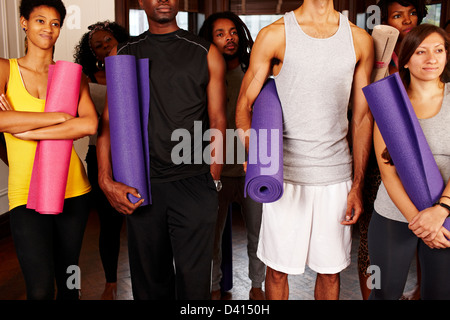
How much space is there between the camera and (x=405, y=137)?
151 cm

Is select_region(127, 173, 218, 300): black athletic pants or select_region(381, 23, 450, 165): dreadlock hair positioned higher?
select_region(381, 23, 450, 165): dreadlock hair

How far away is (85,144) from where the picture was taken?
4148mm

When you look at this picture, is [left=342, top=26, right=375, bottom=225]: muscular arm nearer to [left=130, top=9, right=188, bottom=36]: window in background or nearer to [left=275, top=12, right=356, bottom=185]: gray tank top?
[left=275, top=12, right=356, bottom=185]: gray tank top

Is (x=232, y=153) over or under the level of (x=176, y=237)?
over

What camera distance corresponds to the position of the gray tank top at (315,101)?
1.67 m

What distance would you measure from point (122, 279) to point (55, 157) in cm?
139

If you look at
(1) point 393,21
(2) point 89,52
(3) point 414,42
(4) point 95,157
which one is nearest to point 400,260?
(3) point 414,42

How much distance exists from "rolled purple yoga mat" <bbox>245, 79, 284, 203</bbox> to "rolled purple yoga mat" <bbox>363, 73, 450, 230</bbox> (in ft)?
1.07

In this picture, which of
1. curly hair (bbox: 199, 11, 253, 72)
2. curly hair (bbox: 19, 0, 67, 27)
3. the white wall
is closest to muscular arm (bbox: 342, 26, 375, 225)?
curly hair (bbox: 199, 11, 253, 72)

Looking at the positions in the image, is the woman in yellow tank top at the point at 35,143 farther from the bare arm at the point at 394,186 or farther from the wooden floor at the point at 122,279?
the bare arm at the point at 394,186

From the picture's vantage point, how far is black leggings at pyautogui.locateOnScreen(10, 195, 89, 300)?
1.75 meters

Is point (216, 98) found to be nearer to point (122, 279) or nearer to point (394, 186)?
point (394, 186)
